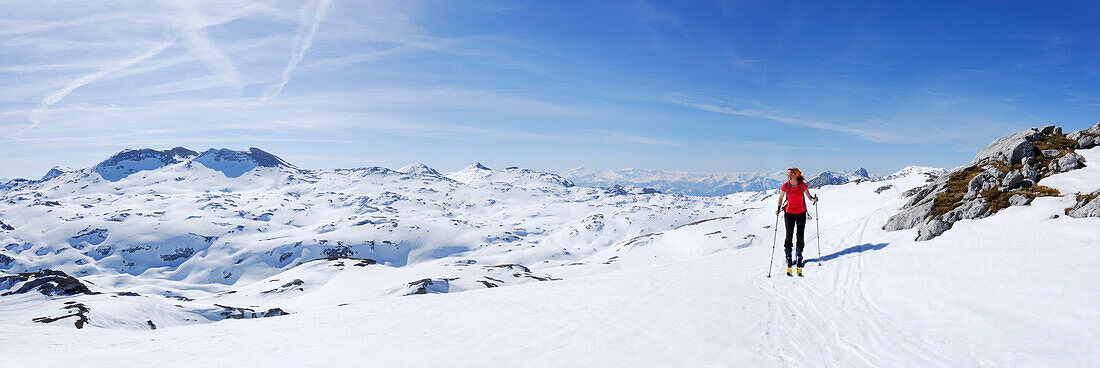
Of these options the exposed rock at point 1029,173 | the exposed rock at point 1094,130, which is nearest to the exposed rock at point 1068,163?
the exposed rock at point 1029,173

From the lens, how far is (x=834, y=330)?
36.2 ft

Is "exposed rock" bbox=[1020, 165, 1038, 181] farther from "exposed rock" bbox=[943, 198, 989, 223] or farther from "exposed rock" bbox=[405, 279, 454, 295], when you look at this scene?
"exposed rock" bbox=[405, 279, 454, 295]

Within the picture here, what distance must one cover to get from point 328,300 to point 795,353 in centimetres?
9352

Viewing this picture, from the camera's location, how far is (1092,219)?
15.8 m

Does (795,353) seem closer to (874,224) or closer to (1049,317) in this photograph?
(1049,317)

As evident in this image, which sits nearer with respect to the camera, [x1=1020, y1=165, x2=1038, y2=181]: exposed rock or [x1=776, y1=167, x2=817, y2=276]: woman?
[x1=776, y1=167, x2=817, y2=276]: woman

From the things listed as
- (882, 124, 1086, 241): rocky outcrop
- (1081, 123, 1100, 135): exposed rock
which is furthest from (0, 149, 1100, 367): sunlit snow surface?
(1081, 123, 1100, 135): exposed rock

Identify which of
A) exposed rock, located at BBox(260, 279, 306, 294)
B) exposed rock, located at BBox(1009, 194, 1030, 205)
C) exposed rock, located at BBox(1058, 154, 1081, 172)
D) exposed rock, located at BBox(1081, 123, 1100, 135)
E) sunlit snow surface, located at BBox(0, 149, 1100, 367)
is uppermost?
exposed rock, located at BBox(1081, 123, 1100, 135)

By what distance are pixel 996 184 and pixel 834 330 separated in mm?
20193

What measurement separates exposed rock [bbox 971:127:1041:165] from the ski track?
2003cm

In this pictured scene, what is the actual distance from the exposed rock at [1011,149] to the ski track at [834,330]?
20.0 meters

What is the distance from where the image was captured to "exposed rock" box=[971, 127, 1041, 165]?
2633cm

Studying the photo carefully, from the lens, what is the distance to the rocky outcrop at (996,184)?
1989 cm

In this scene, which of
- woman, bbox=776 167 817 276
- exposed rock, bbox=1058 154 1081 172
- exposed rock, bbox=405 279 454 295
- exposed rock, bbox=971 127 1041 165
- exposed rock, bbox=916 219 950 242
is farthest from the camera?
exposed rock, bbox=405 279 454 295
